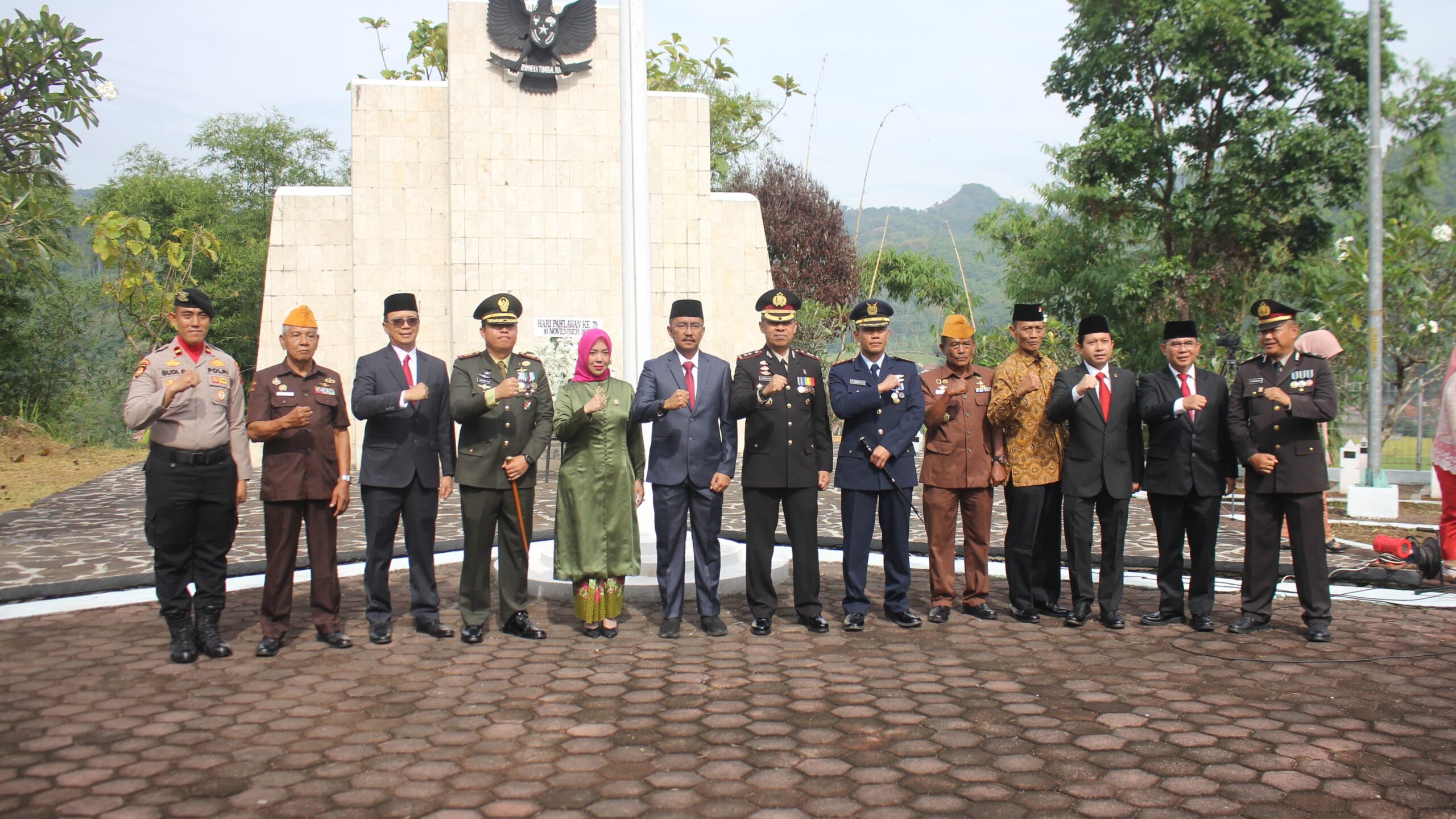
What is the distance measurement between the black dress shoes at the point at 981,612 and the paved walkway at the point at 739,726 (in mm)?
196

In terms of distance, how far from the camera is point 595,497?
6.21 m

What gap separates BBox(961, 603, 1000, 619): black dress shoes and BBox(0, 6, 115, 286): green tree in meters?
12.0

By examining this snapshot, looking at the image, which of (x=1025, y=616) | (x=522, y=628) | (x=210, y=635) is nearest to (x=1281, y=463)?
(x=1025, y=616)

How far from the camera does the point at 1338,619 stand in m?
6.55

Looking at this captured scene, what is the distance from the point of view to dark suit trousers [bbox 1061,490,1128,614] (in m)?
6.43

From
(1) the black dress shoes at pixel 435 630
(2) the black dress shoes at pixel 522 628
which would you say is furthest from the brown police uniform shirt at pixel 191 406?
(2) the black dress shoes at pixel 522 628

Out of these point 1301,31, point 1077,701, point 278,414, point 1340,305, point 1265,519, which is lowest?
point 1077,701

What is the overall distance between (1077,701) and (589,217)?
14.7 meters

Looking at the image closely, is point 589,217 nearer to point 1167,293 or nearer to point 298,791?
point 1167,293

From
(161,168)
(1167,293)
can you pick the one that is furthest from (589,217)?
(161,168)

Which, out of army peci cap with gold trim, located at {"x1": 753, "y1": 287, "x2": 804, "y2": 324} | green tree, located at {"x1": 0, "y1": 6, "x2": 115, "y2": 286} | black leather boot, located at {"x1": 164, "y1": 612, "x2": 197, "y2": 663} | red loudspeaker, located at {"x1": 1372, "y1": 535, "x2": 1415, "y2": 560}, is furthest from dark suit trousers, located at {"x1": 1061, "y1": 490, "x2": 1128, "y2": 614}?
green tree, located at {"x1": 0, "y1": 6, "x2": 115, "y2": 286}

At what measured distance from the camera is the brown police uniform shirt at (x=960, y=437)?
21.7ft

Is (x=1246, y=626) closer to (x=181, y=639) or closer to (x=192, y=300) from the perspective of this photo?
(x=181, y=639)

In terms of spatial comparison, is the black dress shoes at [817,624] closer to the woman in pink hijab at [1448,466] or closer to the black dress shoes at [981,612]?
the black dress shoes at [981,612]
